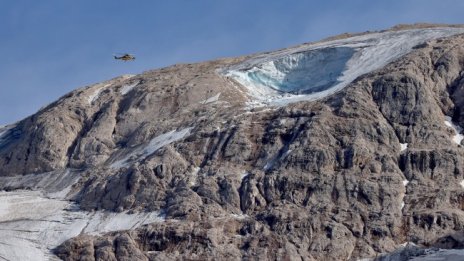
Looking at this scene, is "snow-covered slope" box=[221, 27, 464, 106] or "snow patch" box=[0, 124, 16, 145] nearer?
"snow-covered slope" box=[221, 27, 464, 106]

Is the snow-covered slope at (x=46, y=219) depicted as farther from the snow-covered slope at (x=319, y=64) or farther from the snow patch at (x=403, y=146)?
the snow-covered slope at (x=319, y=64)

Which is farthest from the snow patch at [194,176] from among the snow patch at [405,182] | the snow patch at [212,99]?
the snow patch at [405,182]

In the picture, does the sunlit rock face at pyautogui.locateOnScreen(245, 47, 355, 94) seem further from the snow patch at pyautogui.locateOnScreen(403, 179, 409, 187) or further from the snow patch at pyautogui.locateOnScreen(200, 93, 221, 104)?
the snow patch at pyautogui.locateOnScreen(403, 179, 409, 187)

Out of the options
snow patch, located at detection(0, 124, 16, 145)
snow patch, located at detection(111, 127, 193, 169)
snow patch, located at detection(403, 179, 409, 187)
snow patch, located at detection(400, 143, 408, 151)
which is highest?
snow patch, located at detection(0, 124, 16, 145)

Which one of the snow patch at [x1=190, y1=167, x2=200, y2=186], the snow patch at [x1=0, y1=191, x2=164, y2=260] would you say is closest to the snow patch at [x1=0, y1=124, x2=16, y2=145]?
the snow patch at [x1=0, y1=191, x2=164, y2=260]

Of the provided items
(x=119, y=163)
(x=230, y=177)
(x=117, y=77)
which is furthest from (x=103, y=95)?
(x=230, y=177)

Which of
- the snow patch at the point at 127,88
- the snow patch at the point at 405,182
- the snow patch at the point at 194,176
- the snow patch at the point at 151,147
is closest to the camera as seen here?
the snow patch at the point at 405,182

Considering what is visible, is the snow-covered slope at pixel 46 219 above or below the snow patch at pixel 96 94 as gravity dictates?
below

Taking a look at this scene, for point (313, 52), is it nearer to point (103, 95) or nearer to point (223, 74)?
point (223, 74)
